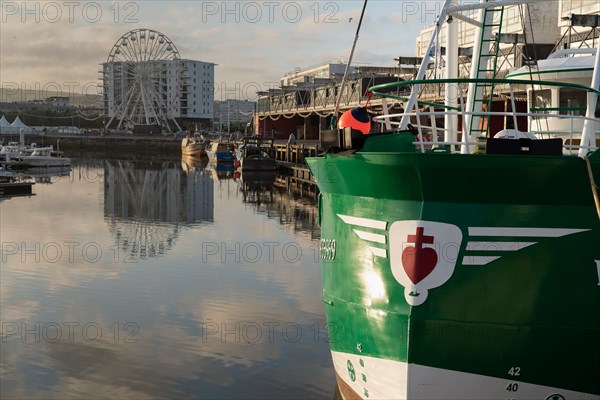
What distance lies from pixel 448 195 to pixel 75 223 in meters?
27.6

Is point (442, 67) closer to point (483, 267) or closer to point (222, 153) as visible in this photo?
point (483, 267)

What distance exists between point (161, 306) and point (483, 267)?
10.6 meters

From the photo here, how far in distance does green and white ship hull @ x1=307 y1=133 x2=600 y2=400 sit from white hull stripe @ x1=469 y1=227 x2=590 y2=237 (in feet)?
0.04

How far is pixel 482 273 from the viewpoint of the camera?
7.77 meters

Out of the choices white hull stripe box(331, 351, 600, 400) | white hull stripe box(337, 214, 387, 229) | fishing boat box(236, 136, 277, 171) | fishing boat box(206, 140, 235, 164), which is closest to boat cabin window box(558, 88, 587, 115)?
white hull stripe box(337, 214, 387, 229)

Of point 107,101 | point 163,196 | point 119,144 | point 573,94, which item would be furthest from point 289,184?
point 107,101

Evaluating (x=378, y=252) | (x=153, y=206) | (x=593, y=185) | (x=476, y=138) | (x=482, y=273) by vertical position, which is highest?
(x=476, y=138)

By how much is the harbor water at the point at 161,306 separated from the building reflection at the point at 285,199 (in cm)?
33

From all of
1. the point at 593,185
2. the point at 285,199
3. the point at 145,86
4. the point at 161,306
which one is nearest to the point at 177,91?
the point at 145,86

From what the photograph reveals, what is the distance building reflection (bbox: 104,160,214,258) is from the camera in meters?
27.4

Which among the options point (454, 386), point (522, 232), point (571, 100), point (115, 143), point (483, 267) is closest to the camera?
point (522, 232)

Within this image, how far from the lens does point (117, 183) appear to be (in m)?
55.8

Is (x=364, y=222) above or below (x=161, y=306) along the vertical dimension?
above

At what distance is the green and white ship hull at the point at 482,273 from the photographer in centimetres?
755
